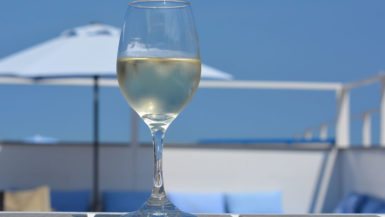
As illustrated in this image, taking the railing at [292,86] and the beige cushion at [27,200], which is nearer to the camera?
the beige cushion at [27,200]

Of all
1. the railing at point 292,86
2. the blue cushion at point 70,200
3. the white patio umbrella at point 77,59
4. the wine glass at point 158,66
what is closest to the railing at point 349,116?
the railing at point 292,86

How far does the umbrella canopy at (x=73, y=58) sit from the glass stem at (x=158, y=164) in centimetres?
264

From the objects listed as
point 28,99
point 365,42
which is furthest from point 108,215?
point 365,42

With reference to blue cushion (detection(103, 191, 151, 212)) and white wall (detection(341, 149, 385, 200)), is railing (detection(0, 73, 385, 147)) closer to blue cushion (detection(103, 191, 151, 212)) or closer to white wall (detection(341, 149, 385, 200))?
white wall (detection(341, 149, 385, 200))

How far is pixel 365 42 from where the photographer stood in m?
18.6

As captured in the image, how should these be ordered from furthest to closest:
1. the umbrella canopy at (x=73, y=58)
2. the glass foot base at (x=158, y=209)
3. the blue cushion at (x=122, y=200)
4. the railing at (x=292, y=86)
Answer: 1. the railing at (x=292, y=86)
2. the blue cushion at (x=122, y=200)
3. the umbrella canopy at (x=73, y=58)
4. the glass foot base at (x=158, y=209)

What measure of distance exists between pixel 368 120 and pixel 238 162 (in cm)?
121

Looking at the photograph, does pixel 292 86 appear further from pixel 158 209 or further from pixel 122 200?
pixel 158 209

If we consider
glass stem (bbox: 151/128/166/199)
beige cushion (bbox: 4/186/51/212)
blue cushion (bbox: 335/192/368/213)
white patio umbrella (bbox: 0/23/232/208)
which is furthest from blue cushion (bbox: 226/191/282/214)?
glass stem (bbox: 151/128/166/199)

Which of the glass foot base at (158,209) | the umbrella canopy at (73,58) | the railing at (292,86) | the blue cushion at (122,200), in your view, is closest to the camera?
the glass foot base at (158,209)

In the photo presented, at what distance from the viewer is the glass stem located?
0.46 m

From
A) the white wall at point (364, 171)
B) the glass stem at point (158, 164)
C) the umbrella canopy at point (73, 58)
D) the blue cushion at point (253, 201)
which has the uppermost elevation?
the umbrella canopy at point (73, 58)

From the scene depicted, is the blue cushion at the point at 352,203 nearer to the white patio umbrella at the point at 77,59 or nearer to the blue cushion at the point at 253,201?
the blue cushion at the point at 253,201

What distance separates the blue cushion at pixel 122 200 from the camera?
4.09m
